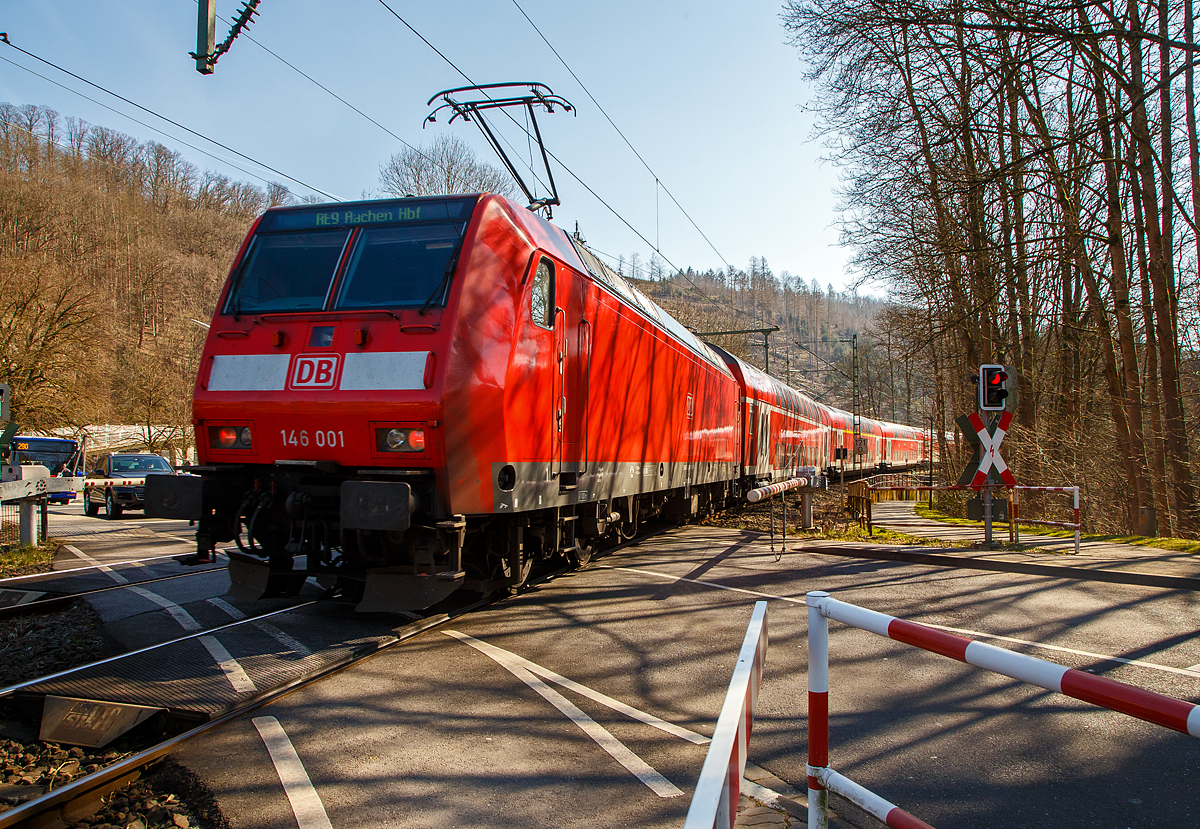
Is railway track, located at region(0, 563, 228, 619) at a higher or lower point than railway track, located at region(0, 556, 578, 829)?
higher

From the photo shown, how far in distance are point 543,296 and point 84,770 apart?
462cm

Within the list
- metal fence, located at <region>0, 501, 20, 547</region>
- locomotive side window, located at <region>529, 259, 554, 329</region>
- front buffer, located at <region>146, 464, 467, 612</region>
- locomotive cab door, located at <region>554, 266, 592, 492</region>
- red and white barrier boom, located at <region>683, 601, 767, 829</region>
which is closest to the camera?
red and white barrier boom, located at <region>683, 601, 767, 829</region>

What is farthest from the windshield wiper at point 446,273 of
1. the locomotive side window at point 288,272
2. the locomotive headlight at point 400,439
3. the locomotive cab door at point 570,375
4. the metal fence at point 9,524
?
the metal fence at point 9,524

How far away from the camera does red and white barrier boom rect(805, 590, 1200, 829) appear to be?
160 centimetres

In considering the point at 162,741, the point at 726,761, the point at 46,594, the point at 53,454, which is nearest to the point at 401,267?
the point at 162,741

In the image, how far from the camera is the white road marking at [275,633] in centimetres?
567

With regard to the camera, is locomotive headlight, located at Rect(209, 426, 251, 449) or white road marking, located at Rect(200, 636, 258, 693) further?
locomotive headlight, located at Rect(209, 426, 251, 449)

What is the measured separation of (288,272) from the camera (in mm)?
6559

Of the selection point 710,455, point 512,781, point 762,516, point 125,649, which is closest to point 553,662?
point 512,781

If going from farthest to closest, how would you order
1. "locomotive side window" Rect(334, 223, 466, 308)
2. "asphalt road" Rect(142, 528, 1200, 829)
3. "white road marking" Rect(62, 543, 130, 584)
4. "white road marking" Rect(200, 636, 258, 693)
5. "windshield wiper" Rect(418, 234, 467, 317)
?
"white road marking" Rect(62, 543, 130, 584) → "locomotive side window" Rect(334, 223, 466, 308) → "windshield wiper" Rect(418, 234, 467, 317) → "white road marking" Rect(200, 636, 258, 693) → "asphalt road" Rect(142, 528, 1200, 829)

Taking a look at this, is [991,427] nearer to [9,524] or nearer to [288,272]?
[288,272]

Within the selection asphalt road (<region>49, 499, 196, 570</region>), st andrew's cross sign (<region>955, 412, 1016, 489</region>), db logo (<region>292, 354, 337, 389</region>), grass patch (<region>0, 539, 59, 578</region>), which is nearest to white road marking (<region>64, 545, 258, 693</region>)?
grass patch (<region>0, 539, 59, 578</region>)

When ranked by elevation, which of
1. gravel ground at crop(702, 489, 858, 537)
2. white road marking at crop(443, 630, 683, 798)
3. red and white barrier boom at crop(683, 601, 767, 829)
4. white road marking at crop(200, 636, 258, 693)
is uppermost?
red and white barrier boom at crop(683, 601, 767, 829)

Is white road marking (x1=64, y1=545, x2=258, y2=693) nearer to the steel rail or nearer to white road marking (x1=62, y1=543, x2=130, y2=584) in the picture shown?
white road marking (x1=62, y1=543, x2=130, y2=584)
